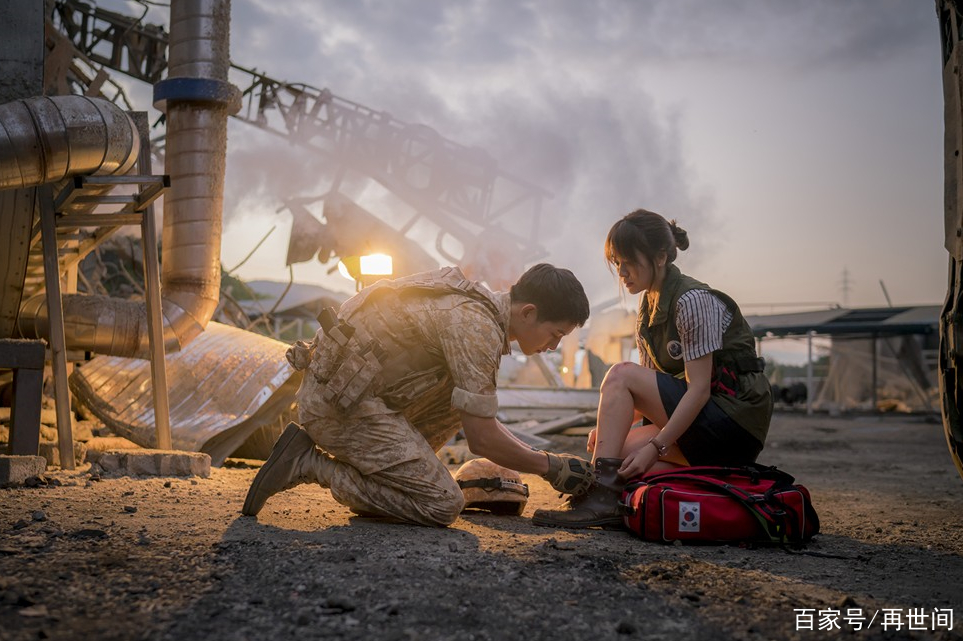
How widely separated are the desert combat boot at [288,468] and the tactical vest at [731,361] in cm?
165

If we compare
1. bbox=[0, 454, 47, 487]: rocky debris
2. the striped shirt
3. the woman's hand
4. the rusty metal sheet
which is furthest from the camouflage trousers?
the rusty metal sheet

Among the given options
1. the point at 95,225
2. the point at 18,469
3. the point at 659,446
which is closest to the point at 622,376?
the point at 659,446

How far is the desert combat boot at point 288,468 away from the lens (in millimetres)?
3371

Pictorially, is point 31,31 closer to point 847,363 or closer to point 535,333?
point 535,333

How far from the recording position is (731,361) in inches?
139

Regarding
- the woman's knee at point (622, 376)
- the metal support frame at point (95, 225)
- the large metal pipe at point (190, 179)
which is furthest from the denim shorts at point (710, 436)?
the large metal pipe at point (190, 179)

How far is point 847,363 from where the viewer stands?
23234mm

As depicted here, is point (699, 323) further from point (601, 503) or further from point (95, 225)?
point (95, 225)

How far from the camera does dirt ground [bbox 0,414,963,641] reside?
194 centimetres

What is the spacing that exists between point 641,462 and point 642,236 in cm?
101

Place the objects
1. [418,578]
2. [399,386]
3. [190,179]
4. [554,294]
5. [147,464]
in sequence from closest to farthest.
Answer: [418,578] → [554,294] → [399,386] → [147,464] → [190,179]

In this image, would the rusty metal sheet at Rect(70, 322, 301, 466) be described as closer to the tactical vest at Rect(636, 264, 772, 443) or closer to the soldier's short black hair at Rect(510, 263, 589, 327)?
the soldier's short black hair at Rect(510, 263, 589, 327)

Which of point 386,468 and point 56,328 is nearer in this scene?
point 386,468

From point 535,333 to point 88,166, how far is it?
3.12 metres
